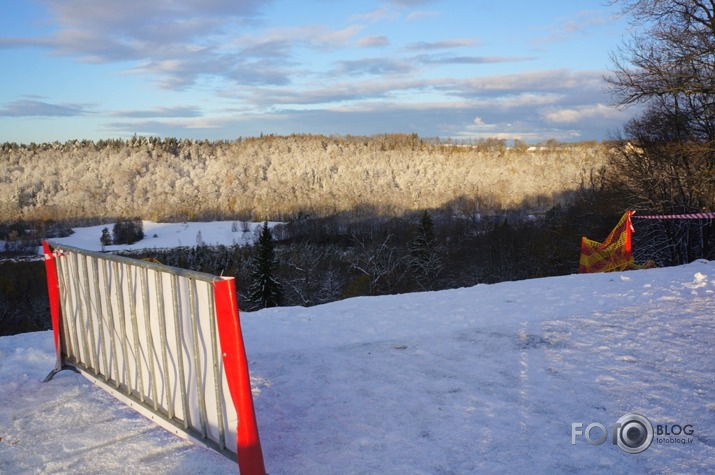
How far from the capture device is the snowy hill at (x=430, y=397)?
11.6 feet

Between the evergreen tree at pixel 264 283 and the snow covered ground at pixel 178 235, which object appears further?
the snow covered ground at pixel 178 235

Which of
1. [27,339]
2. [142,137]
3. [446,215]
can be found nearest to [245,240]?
[446,215]

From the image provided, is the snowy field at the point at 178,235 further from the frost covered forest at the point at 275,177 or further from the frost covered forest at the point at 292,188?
the frost covered forest at the point at 275,177

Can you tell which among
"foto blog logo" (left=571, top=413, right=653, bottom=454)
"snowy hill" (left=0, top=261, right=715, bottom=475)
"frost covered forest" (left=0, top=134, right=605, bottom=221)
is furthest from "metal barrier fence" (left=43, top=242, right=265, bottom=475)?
"frost covered forest" (left=0, top=134, right=605, bottom=221)

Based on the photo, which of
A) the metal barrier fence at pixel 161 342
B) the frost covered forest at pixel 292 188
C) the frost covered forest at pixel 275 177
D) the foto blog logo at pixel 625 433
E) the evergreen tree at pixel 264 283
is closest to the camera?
the metal barrier fence at pixel 161 342

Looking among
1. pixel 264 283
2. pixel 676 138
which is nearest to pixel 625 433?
pixel 676 138

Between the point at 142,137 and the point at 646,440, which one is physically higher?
the point at 142,137

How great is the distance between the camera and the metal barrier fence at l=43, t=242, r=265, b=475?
3.20 metres

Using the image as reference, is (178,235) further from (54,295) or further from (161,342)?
(161,342)

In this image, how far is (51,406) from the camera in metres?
4.50

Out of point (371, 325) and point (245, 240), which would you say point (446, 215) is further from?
point (371, 325)

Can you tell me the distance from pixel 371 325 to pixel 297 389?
7.69 feet

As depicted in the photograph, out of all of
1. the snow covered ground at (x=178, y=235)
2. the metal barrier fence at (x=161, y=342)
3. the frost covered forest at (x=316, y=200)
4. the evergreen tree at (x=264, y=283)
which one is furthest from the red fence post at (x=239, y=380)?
the snow covered ground at (x=178, y=235)

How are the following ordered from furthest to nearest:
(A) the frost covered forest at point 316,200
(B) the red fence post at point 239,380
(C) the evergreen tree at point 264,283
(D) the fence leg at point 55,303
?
(A) the frost covered forest at point 316,200 < (C) the evergreen tree at point 264,283 < (D) the fence leg at point 55,303 < (B) the red fence post at point 239,380
